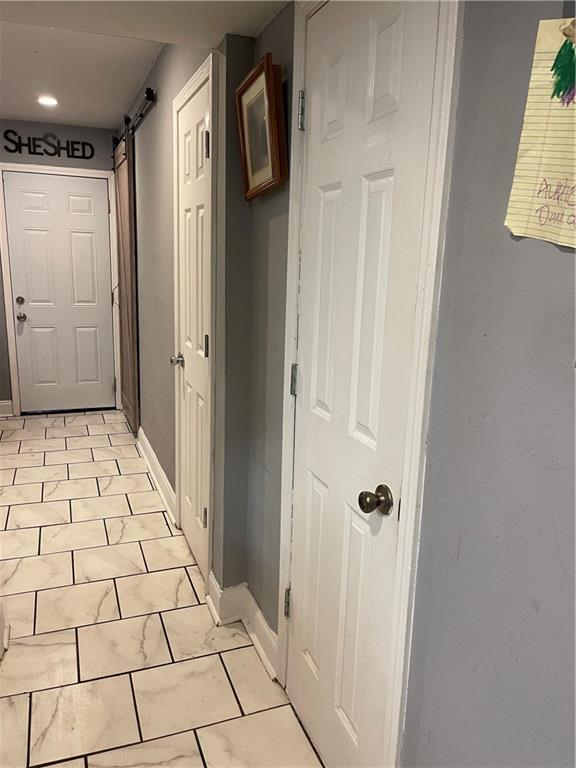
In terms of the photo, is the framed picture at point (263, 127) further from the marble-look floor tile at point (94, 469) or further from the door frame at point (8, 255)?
the door frame at point (8, 255)

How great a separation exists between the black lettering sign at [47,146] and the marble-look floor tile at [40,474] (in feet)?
8.96

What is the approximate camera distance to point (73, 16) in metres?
1.73

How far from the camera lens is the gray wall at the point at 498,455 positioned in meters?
0.80

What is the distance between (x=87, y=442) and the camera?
4.41m

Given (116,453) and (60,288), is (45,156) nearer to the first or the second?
(60,288)

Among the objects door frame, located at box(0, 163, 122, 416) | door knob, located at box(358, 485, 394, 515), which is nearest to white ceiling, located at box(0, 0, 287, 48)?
door knob, located at box(358, 485, 394, 515)

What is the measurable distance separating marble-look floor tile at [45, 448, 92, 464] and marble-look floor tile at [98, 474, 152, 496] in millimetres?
419

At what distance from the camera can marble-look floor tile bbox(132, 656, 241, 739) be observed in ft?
5.93

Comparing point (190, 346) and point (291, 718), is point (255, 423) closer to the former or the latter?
point (190, 346)

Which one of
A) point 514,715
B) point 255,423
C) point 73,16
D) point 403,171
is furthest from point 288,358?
point 73,16

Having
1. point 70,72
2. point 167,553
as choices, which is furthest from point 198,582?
point 70,72

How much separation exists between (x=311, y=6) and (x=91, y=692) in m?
2.21

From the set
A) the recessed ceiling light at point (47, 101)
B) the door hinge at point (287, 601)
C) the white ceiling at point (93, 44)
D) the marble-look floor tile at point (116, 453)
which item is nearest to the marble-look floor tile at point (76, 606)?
the door hinge at point (287, 601)

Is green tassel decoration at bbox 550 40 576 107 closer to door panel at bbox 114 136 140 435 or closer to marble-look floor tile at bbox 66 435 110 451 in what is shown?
door panel at bbox 114 136 140 435
